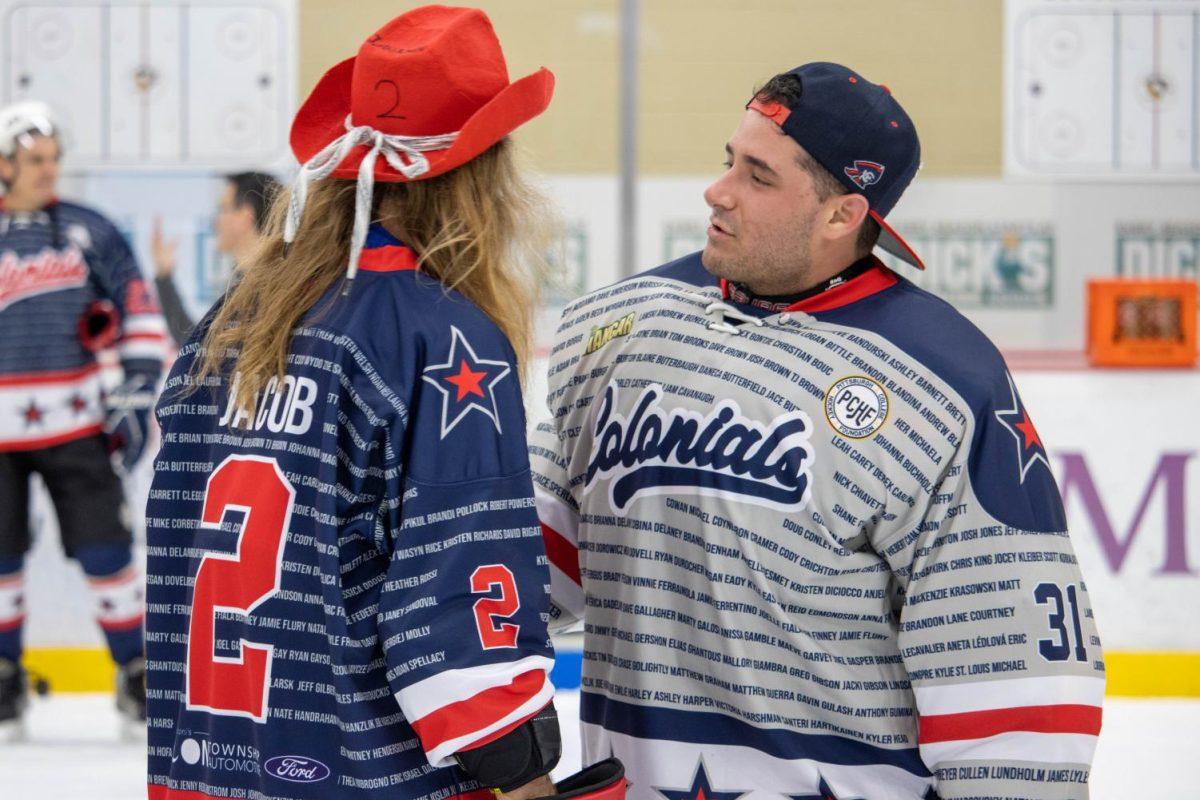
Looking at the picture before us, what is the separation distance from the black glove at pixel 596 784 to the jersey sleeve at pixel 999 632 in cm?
30

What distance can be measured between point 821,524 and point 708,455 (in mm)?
131

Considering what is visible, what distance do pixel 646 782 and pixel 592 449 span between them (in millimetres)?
350

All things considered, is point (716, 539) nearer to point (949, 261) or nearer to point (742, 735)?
point (742, 735)

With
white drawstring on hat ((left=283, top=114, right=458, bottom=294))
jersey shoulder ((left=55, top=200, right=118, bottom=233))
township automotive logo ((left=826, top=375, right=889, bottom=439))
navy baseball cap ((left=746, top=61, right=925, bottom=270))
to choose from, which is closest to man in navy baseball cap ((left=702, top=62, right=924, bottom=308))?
navy baseball cap ((left=746, top=61, right=925, bottom=270))

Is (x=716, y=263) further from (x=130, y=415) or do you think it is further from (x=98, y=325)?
(x=98, y=325)

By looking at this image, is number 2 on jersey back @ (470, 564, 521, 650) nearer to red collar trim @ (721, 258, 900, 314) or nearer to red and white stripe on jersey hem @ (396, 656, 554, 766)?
red and white stripe on jersey hem @ (396, 656, 554, 766)

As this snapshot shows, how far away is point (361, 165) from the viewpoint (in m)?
1.30

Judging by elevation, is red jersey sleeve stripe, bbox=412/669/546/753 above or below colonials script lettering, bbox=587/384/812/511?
below

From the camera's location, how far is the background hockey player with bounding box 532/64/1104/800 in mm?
1366

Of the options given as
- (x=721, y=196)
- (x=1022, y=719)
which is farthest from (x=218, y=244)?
(x=1022, y=719)

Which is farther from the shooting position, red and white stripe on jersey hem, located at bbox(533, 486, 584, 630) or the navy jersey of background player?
red and white stripe on jersey hem, located at bbox(533, 486, 584, 630)

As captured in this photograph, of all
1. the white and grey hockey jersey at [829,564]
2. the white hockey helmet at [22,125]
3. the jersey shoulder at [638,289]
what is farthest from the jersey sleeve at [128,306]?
the white and grey hockey jersey at [829,564]

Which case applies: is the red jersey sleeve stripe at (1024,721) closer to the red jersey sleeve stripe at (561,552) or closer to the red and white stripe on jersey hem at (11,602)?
the red jersey sleeve stripe at (561,552)

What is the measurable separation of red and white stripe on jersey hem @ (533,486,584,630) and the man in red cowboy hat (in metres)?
0.31
